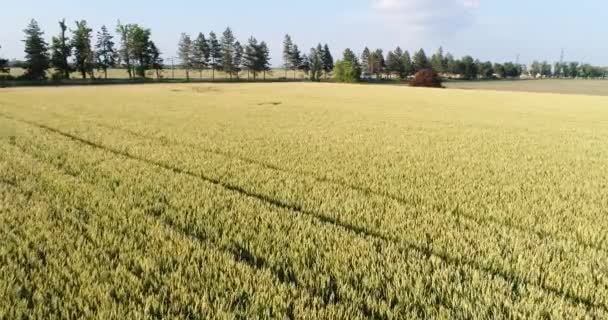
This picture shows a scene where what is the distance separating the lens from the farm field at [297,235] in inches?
158

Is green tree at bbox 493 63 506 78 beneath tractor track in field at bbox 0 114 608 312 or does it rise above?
above

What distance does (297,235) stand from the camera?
5785mm

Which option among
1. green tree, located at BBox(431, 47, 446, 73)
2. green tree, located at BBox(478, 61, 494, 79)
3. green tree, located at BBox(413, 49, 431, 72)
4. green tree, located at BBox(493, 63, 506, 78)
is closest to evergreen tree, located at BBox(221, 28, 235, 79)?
green tree, located at BBox(413, 49, 431, 72)

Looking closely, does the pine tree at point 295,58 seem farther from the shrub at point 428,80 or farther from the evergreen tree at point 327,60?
the shrub at point 428,80

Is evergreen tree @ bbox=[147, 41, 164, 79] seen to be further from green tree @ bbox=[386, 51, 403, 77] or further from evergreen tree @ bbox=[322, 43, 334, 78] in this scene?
green tree @ bbox=[386, 51, 403, 77]

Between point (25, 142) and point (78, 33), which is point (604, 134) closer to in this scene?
point (25, 142)

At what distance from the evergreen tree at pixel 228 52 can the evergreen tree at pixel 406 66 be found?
64723mm

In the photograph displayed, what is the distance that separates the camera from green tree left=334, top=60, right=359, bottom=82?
116 meters

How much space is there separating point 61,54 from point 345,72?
6820cm

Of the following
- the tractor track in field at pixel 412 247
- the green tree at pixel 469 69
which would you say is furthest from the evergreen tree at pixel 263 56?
the tractor track in field at pixel 412 247

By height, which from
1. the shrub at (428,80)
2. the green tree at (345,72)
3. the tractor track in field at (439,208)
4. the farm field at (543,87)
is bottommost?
the tractor track in field at (439,208)

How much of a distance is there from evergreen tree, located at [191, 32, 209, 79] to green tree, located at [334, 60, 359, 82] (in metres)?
39.0

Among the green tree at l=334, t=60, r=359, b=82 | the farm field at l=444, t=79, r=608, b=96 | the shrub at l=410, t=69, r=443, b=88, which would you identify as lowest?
the farm field at l=444, t=79, r=608, b=96

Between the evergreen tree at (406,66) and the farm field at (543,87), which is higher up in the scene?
the evergreen tree at (406,66)
